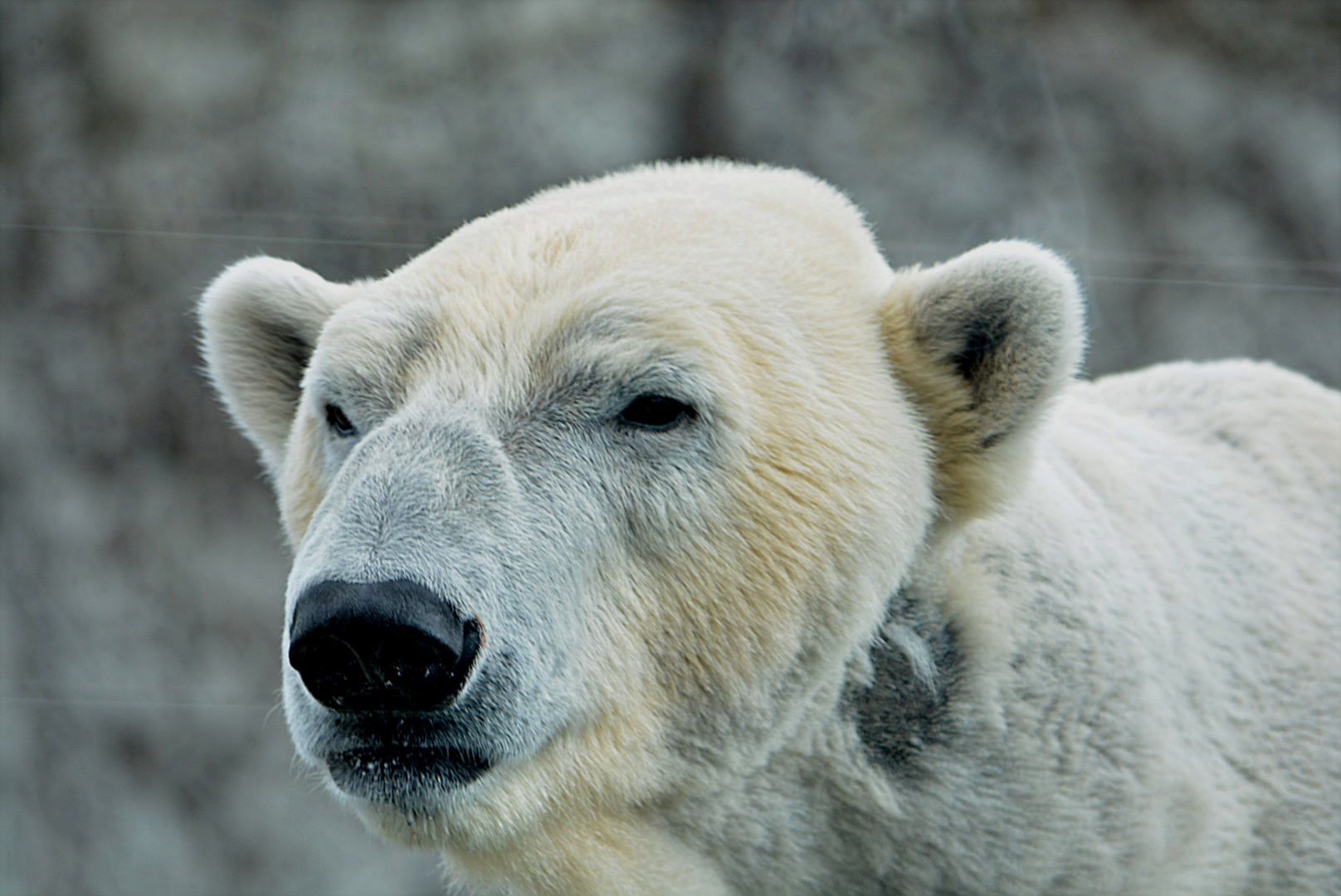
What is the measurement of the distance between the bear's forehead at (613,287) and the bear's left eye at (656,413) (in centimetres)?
7

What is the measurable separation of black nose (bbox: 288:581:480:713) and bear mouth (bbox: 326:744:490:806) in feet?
0.30

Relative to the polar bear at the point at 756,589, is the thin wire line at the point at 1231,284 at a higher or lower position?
lower

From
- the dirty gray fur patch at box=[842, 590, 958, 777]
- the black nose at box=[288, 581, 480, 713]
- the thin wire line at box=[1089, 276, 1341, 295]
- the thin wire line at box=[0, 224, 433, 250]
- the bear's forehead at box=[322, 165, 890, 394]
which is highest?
the bear's forehead at box=[322, 165, 890, 394]

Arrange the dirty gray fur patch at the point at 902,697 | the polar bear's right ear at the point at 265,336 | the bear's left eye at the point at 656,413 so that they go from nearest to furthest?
the bear's left eye at the point at 656,413, the dirty gray fur patch at the point at 902,697, the polar bear's right ear at the point at 265,336

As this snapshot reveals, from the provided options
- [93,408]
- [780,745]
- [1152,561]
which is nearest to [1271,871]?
[1152,561]

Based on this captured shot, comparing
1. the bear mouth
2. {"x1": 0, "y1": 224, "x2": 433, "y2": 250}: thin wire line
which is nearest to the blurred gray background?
{"x1": 0, "y1": 224, "x2": 433, "y2": 250}: thin wire line

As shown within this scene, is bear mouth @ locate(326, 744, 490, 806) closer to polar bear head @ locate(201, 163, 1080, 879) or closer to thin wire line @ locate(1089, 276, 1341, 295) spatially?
polar bear head @ locate(201, 163, 1080, 879)

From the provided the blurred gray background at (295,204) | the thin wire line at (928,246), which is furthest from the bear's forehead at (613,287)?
the blurred gray background at (295,204)

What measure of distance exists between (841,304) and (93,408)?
3801 millimetres

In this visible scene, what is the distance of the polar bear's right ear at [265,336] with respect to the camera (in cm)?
198

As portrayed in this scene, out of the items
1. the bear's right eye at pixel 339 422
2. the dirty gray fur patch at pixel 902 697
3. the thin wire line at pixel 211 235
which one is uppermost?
the bear's right eye at pixel 339 422

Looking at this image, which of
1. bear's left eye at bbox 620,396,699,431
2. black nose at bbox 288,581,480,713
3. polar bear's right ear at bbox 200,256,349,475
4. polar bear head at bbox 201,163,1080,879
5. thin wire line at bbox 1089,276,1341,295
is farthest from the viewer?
thin wire line at bbox 1089,276,1341,295

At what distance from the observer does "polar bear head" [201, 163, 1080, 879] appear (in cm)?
135

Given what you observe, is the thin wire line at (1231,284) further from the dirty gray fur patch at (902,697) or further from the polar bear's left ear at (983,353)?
the dirty gray fur patch at (902,697)
